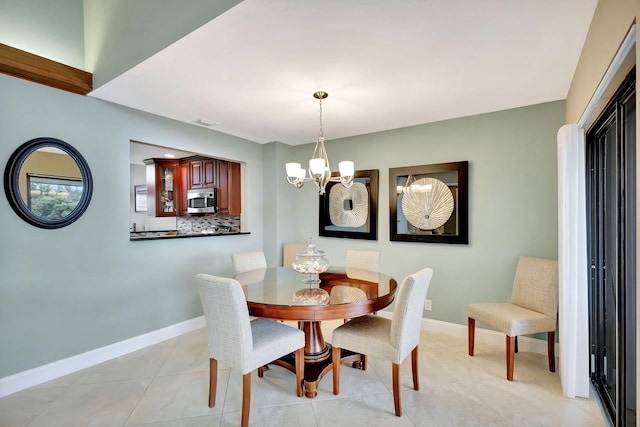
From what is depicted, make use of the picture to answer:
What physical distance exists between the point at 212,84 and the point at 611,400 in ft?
11.7

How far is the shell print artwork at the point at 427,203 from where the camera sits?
3.31 metres

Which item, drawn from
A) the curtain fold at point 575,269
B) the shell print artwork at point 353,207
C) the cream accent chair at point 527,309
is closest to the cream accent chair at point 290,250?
the shell print artwork at point 353,207

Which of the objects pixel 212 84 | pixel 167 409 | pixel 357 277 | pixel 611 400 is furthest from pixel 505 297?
pixel 212 84

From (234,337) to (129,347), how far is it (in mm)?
1834

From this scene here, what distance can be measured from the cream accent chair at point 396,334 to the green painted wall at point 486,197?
4.48 feet

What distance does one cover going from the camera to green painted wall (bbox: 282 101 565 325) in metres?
2.84

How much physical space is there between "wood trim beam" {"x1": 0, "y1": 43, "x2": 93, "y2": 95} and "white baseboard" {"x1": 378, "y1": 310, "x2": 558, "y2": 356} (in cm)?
412

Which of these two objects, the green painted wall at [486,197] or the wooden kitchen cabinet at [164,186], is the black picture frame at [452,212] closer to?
the green painted wall at [486,197]

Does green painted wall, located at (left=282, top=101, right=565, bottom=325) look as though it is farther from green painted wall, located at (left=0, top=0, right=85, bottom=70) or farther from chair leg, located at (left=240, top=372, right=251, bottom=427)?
green painted wall, located at (left=0, top=0, right=85, bottom=70)

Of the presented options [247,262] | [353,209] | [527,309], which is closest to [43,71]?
[247,262]

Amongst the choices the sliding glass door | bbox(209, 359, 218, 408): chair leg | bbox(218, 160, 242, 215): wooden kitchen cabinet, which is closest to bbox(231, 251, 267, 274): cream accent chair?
bbox(209, 359, 218, 408): chair leg

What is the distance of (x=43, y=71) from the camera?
7.63ft

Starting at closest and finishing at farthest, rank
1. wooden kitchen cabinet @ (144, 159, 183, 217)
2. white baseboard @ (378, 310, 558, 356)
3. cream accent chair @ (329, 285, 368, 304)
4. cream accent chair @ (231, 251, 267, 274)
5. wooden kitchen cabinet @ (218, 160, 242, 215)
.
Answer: cream accent chair @ (329, 285, 368, 304) → white baseboard @ (378, 310, 558, 356) → cream accent chair @ (231, 251, 267, 274) → wooden kitchen cabinet @ (218, 160, 242, 215) → wooden kitchen cabinet @ (144, 159, 183, 217)

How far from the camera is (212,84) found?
2.44 meters
